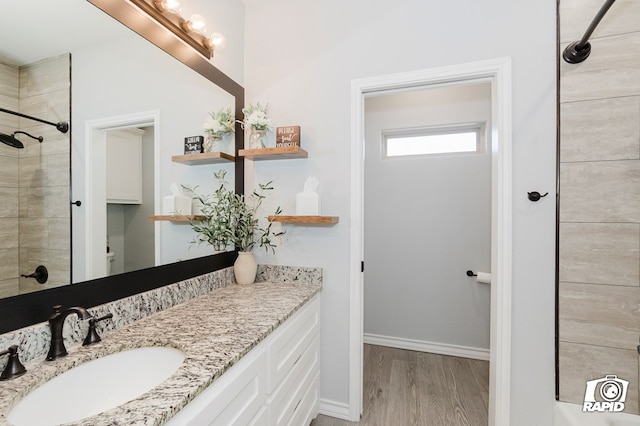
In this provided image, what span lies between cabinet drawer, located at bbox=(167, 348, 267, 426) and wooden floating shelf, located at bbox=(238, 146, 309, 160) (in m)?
1.09

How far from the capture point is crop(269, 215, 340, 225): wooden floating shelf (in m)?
1.60

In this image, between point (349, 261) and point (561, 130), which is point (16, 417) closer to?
point (349, 261)

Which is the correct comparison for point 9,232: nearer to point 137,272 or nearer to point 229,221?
point 137,272

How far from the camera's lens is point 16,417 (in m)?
0.65

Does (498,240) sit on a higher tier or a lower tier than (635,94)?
lower

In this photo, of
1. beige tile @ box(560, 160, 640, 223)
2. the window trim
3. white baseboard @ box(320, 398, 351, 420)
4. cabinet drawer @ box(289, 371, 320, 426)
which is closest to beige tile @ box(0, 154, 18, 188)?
cabinet drawer @ box(289, 371, 320, 426)

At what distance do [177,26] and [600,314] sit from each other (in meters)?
2.59

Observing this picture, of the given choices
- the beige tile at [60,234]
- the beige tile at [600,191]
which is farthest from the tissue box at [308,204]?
the beige tile at [600,191]

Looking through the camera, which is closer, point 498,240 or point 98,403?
point 98,403

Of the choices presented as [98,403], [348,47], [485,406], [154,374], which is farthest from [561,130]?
[98,403]

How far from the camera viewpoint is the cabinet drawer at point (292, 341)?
1.12 metres

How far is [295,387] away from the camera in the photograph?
1.32 m

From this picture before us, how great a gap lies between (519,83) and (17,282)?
2.29 m

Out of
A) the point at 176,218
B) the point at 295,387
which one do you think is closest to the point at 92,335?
the point at 176,218
